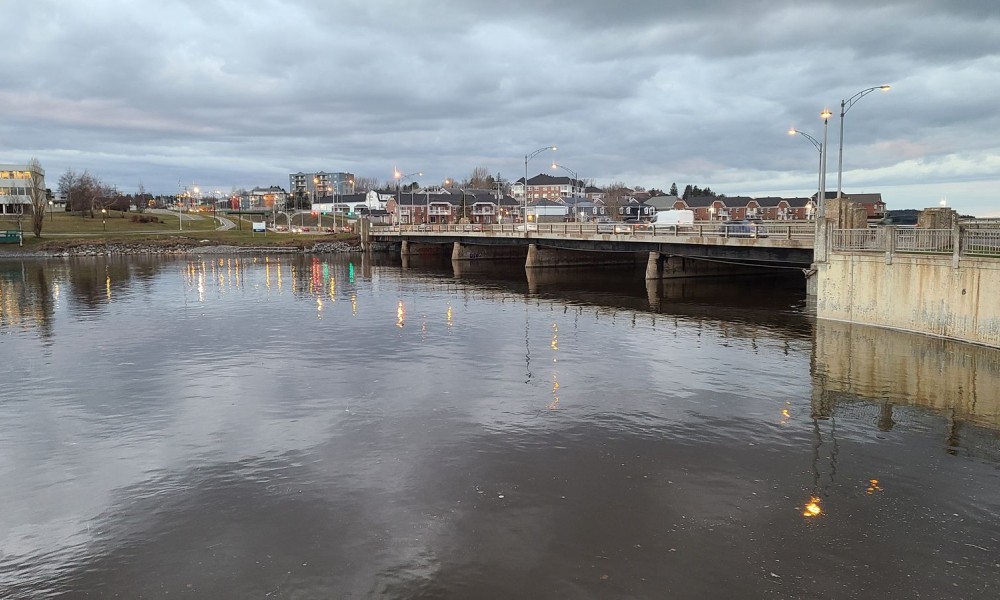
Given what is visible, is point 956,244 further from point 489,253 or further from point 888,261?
point 489,253

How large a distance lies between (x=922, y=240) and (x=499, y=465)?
25.9 meters

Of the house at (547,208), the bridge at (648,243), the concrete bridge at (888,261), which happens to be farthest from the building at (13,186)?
the concrete bridge at (888,261)

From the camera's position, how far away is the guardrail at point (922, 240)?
1125 inches

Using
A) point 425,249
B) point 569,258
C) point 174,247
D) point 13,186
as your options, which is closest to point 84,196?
point 13,186

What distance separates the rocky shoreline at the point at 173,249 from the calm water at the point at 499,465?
79741 millimetres

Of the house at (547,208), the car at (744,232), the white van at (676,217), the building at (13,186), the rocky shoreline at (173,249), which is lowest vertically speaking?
the rocky shoreline at (173,249)

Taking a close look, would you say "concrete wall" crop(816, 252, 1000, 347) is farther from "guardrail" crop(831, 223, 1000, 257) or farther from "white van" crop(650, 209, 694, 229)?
"white van" crop(650, 209, 694, 229)

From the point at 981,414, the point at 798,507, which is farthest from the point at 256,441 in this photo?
the point at 981,414

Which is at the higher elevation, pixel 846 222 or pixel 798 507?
pixel 846 222

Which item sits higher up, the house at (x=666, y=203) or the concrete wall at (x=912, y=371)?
the house at (x=666, y=203)

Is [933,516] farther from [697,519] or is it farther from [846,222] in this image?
[846,222]

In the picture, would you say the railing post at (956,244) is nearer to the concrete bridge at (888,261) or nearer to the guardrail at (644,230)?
the concrete bridge at (888,261)

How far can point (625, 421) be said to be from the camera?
1988 cm

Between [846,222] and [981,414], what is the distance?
61.3 feet
